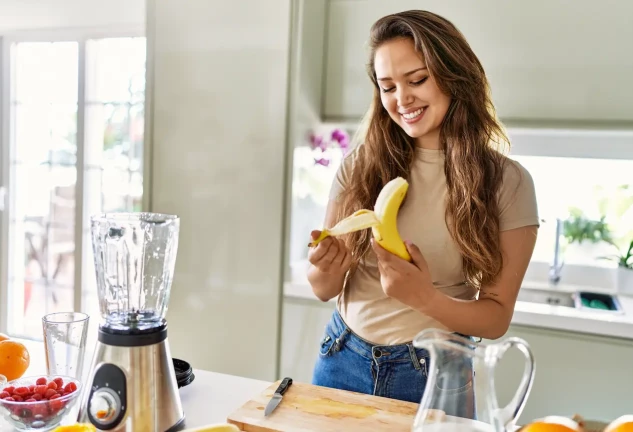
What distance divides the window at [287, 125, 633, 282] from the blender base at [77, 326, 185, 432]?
134 cm

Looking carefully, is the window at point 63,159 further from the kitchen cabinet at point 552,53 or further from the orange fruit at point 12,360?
the orange fruit at point 12,360

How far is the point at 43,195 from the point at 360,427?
2.62 m

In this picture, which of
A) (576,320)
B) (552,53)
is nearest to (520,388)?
(576,320)

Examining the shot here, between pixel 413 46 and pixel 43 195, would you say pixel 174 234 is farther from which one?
pixel 43 195

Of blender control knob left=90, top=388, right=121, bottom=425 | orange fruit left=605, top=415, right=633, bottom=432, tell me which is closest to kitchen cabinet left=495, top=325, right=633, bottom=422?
orange fruit left=605, top=415, right=633, bottom=432

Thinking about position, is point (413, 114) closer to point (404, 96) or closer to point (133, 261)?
point (404, 96)

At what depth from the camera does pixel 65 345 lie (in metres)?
1.03

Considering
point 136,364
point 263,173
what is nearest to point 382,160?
point 136,364

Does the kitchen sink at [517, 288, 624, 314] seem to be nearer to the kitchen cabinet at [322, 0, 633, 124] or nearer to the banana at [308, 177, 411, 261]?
the kitchen cabinet at [322, 0, 633, 124]

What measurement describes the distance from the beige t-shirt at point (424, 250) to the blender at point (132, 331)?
0.41 metres

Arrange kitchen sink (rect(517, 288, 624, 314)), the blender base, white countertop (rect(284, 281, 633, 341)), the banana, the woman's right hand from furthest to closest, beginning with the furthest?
kitchen sink (rect(517, 288, 624, 314)) < white countertop (rect(284, 281, 633, 341)) < the woman's right hand < the banana < the blender base

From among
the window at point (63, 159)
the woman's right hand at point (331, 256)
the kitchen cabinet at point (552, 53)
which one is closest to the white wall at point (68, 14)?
the window at point (63, 159)

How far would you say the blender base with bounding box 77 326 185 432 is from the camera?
868mm

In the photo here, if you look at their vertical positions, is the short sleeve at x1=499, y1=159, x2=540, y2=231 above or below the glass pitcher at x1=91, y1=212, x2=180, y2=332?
above
